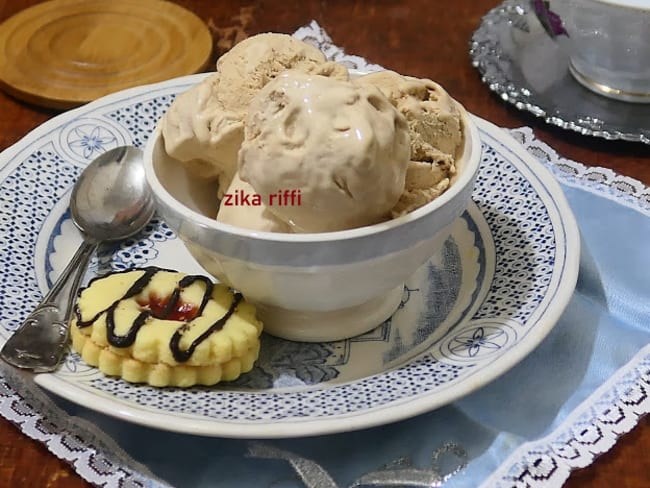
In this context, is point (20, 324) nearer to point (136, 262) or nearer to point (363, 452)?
point (136, 262)

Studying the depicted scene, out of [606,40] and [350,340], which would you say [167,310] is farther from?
[606,40]

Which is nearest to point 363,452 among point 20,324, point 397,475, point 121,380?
point 397,475

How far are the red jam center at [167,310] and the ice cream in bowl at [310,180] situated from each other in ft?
0.12

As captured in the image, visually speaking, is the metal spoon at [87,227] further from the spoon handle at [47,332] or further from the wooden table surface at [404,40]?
the wooden table surface at [404,40]

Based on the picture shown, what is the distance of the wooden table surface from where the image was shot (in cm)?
94

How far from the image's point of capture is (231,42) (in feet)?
3.79

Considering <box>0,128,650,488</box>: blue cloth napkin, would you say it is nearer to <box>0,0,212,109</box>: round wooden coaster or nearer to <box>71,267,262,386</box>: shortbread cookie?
<box>71,267,262,386</box>: shortbread cookie

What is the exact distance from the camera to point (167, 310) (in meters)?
0.63

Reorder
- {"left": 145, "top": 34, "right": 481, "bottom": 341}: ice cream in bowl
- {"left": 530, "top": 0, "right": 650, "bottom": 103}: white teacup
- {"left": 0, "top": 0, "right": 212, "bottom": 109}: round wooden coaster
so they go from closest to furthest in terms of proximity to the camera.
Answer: {"left": 145, "top": 34, "right": 481, "bottom": 341}: ice cream in bowl → {"left": 530, "top": 0, "right": 650, "bottom": 103}: white teacup → {"left": 0, "top": 0, "right": 212, "bottom": 109}: round wooden coaster

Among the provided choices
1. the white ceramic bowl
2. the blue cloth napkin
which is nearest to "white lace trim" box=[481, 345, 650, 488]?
the blue cloth napkin

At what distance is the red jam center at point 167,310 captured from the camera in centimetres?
63

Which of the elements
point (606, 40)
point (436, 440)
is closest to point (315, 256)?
point (436, 440)

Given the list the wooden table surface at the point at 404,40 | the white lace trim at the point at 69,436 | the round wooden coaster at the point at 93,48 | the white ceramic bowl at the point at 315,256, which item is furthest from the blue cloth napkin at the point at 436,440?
the round wooden coaster at the point at 93,48

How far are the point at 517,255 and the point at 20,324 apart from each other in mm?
426
